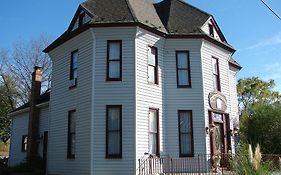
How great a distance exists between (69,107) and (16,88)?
33389 mm

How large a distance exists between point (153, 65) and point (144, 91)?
180 centimetres

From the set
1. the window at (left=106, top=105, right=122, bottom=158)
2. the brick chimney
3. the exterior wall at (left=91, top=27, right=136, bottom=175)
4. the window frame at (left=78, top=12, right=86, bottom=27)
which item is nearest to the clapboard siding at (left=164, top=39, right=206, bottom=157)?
the exterior wall at (left=91, top=27, right=136, bottom=175)

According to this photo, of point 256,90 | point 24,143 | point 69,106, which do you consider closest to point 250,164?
point 69,106

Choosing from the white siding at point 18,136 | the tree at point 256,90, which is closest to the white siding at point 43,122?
the white siding at point 18,136

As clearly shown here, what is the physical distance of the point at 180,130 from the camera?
18.1m

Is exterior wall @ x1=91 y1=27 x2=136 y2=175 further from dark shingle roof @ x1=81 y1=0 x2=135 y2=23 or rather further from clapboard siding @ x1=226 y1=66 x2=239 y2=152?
clapboard siding @ x1=226 y1=66 x2=239 y2=152

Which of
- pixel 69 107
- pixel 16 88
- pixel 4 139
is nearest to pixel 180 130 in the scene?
pixel 69 107

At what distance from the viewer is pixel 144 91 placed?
56.5ft

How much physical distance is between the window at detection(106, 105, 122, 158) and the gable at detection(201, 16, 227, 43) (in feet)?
24.7

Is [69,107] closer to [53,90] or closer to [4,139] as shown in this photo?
[53,90]

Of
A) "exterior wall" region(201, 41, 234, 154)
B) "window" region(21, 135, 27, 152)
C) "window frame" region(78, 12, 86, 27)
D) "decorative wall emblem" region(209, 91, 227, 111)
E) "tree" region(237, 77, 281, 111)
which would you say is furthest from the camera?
"tree" region(237, 77, 281, 111)

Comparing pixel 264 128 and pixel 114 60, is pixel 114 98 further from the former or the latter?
pixel 264 128

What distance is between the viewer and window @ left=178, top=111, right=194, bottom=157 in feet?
58.4

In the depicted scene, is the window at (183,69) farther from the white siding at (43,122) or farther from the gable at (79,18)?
the white siding at (43,122)
